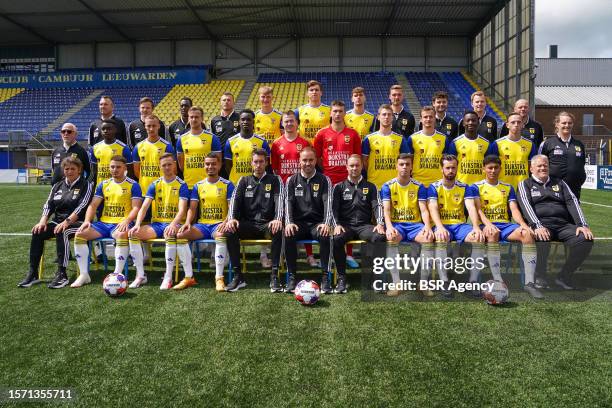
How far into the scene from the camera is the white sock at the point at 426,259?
4344mm

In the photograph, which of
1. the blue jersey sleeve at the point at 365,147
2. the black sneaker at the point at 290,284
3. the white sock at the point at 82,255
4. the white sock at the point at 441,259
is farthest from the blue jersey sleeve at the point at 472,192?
the white sock at the point at 82,255

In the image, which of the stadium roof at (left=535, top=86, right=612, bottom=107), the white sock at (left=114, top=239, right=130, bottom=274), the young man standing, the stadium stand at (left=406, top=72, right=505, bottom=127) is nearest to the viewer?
the white sock at (left=114, top=239, right=130, bottom=274)

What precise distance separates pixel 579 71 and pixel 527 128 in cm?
5131

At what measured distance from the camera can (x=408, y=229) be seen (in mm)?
4727

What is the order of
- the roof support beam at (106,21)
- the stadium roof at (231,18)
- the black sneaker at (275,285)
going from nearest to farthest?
the black sneaker at (275,285) → the stadium roof at (231,18) → the roof support beam at (106,21)

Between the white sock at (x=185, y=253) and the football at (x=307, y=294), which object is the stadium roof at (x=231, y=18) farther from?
the football at (x=307, y=294)


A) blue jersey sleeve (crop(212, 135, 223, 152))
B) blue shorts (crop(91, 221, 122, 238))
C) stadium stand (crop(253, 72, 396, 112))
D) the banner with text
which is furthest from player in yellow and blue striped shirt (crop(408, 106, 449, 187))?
the banner with text

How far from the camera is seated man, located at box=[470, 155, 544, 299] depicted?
4379 mm

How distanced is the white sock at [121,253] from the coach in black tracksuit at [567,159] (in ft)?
18.2

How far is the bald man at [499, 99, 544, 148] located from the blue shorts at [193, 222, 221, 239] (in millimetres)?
4213

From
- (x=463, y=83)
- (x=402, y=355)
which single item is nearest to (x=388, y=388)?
(x=402, y=355)

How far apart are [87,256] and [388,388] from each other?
404 cm

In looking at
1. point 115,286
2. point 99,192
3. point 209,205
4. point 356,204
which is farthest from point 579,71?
point 115,286

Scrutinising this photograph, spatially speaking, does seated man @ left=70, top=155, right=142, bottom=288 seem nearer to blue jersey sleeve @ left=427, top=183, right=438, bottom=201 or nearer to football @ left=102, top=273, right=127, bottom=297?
football @ left=102, top=273, right=127, bottom=297
